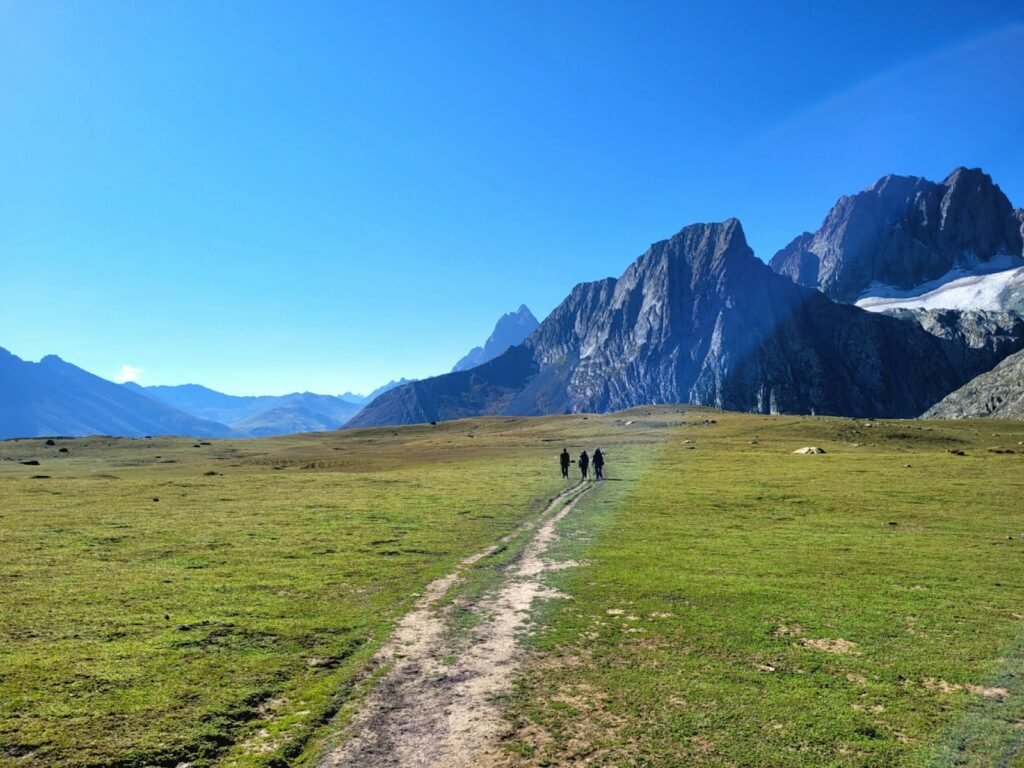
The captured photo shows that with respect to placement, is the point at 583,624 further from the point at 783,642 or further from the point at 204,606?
the point at 204,606

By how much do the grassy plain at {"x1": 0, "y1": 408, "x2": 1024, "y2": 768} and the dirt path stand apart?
84 cm

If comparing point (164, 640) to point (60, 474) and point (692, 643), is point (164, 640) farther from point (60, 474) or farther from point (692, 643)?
point (60, 474)

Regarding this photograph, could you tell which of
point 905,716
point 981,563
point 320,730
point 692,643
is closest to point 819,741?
point 905,716

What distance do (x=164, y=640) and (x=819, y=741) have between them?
64.7 ft

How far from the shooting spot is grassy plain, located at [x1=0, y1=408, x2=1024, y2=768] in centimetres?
1322

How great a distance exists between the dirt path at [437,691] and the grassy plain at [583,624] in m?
0.84

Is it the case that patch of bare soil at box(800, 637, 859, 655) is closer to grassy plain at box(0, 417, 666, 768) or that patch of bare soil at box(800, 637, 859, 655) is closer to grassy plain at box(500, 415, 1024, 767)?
grassy plain at box(500, 415, 1024, 767)

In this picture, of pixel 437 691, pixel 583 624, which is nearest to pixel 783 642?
pixel 583 624

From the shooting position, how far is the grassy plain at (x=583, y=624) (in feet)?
43.4

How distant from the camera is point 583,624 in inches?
822

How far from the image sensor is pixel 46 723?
13.0 metres

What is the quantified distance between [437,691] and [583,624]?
23.0 ft

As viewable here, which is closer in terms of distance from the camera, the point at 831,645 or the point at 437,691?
the point at 437,691

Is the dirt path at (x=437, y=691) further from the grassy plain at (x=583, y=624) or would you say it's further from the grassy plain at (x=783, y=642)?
the grassy plain at (x=783, y=642)
